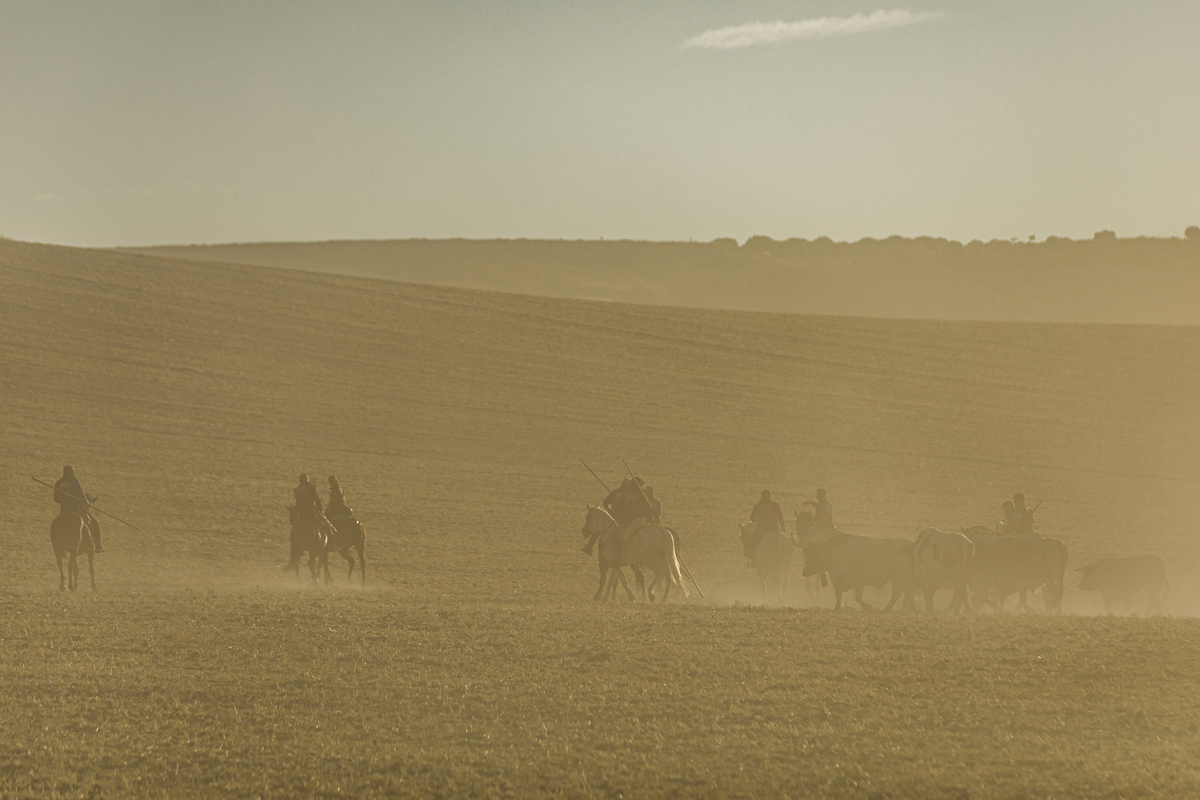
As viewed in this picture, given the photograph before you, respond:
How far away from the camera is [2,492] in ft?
91.8

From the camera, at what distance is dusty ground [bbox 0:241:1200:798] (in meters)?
8.95

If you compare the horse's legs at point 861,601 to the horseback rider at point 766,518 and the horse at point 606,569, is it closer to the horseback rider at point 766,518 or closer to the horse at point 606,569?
the horseback rider at point 766,518

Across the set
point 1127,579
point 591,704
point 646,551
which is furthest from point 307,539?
point 1127,579

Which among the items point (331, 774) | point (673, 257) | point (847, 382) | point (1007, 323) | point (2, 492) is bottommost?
point (331, 774)

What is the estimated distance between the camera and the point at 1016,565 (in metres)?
18.8

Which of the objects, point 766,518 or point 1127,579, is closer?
point 1127,579

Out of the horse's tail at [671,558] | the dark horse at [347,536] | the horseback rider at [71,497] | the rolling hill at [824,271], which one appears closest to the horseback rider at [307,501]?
the dark horse at [347,536]

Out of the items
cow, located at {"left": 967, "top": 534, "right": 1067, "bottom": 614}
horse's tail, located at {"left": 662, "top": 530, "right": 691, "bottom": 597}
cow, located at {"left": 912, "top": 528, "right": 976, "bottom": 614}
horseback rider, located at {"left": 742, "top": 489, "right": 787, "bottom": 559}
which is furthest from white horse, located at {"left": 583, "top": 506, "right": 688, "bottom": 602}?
cow, located at {"left": 967, "top": 534, "right": 1067, "bottom": 614}

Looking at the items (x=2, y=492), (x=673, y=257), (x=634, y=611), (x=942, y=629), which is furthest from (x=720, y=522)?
(x=673, y=257)

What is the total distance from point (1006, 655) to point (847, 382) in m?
35.4

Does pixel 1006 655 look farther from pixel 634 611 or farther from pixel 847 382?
pixel 847 382

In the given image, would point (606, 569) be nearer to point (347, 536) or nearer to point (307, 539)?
point (347, 536)

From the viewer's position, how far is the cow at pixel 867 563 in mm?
18109

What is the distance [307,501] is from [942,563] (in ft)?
38.6
